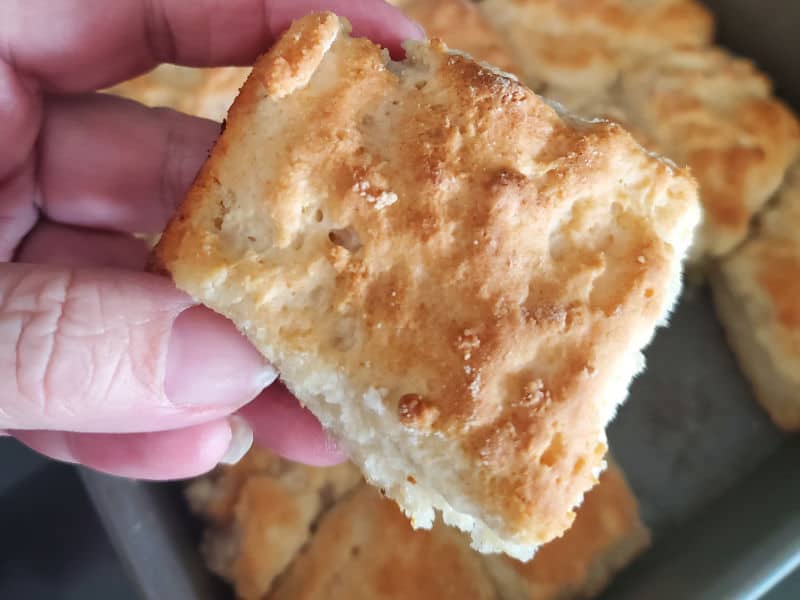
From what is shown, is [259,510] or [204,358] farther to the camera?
[259,510]

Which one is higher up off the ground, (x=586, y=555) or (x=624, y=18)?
(x=624, y=18)

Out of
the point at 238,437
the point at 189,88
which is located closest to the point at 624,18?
the point at 189,88

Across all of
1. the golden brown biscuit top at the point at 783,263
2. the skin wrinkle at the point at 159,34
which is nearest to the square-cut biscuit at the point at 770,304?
the golden brown biscuit top at the point at 783,263

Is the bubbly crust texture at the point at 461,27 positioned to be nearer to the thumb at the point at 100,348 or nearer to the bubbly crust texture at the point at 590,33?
the bubbly crust texture at the point at 590,33

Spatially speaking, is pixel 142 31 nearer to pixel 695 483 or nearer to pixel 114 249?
pixel 114 249

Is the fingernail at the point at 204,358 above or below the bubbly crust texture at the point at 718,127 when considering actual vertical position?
below
